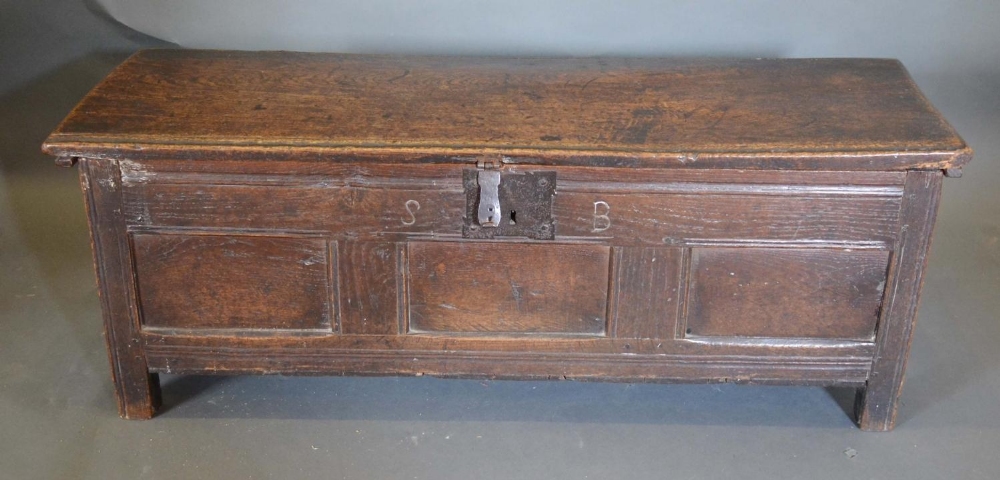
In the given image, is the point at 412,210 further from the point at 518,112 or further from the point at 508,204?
the point at 518,112

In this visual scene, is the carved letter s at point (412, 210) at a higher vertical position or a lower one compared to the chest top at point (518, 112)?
lower

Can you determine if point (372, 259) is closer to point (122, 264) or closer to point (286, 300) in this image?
point (286, 300)

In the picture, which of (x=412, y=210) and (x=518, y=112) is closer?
(x=412, y=210)

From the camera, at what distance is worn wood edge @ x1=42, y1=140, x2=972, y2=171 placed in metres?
2.48

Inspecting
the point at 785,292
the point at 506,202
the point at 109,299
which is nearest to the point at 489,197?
the point at 506,202

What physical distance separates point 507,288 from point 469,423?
0.35 meters

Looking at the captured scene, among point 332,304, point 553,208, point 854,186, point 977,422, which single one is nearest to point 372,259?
point 332,304

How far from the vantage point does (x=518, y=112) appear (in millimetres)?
2695

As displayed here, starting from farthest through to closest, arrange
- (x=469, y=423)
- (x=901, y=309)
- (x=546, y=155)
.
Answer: (x=469, y=423), (x=901, y=309), (x=546, y=155)

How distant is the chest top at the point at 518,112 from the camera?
2500mm

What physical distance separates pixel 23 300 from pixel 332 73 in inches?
44.0

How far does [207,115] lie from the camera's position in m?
2.65

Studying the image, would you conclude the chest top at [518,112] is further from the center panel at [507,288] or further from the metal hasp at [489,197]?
the center panel at [507,288]

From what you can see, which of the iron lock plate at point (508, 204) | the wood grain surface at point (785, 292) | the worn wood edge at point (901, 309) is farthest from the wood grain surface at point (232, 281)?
the worn wood edge at point (901, 309)
